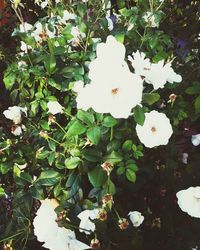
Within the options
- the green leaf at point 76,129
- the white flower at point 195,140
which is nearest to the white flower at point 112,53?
the green leaf at point 76,129

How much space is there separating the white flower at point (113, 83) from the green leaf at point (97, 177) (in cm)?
24

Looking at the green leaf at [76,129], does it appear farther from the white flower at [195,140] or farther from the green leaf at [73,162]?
the white flower at [195,140]

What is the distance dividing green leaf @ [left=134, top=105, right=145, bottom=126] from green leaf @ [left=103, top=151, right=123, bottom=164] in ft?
0.50

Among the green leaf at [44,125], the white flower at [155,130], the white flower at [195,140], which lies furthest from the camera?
the white flower at [195,140]

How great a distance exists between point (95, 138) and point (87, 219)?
0.24m

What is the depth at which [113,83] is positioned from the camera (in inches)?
38.4

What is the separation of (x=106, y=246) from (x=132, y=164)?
0.87ft

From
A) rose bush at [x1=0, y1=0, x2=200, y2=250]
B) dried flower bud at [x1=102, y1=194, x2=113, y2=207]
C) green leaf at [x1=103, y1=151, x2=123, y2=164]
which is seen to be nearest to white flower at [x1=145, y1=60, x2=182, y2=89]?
rose bush at [x1=0, y1=0, x2=200, y2=250]

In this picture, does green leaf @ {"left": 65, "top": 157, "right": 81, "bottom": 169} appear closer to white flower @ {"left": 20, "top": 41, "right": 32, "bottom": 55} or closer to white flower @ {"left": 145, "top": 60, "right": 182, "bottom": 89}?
white flower @ {"left": 145, "top": 60, "right": 182, "bottom": 89}

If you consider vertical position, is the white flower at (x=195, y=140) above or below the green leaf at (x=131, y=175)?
below

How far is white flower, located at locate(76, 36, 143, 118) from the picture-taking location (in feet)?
3.20

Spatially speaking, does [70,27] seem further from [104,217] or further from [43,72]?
[104,217]

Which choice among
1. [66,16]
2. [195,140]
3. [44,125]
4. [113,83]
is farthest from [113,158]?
[66,16]

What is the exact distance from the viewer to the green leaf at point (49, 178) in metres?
1.22
